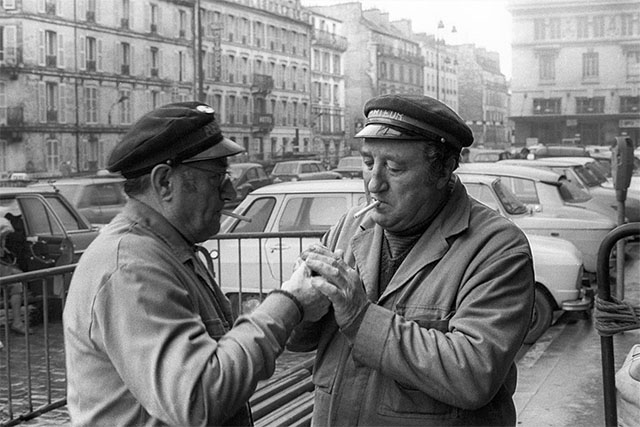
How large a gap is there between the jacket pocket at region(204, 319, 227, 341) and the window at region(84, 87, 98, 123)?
42.3m

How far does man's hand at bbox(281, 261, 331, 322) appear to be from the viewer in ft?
6.36

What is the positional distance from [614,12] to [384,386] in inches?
252

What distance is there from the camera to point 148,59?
47594mm

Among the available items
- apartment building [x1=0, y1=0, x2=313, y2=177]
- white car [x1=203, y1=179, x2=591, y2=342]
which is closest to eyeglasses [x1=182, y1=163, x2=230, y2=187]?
white car [x1=203, y1=179, x2=591, y2=342]

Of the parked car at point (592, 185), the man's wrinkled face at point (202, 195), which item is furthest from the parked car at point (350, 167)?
the man's wrinkled face at point (202, 195)

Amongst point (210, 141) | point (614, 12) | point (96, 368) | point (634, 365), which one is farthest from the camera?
point (614, 12)

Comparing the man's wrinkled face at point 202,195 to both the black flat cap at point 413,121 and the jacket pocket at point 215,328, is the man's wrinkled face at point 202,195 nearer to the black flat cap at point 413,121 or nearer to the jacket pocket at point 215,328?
the jacket pocket at point 215,328

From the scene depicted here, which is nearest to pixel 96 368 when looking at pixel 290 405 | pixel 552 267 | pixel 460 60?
pixel 290 405

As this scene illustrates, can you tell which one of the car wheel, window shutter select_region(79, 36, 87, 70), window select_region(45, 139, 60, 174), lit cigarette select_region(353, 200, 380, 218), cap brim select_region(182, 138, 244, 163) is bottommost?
the car wheel

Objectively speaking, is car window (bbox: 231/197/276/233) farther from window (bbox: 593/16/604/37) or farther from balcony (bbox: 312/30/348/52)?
balcony (bbox: 312/30/348/52)

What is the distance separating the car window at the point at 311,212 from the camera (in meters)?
8.13

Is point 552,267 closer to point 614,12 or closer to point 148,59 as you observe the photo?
point 614,12

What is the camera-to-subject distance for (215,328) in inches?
76.7

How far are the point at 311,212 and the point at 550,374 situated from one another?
296 cm
